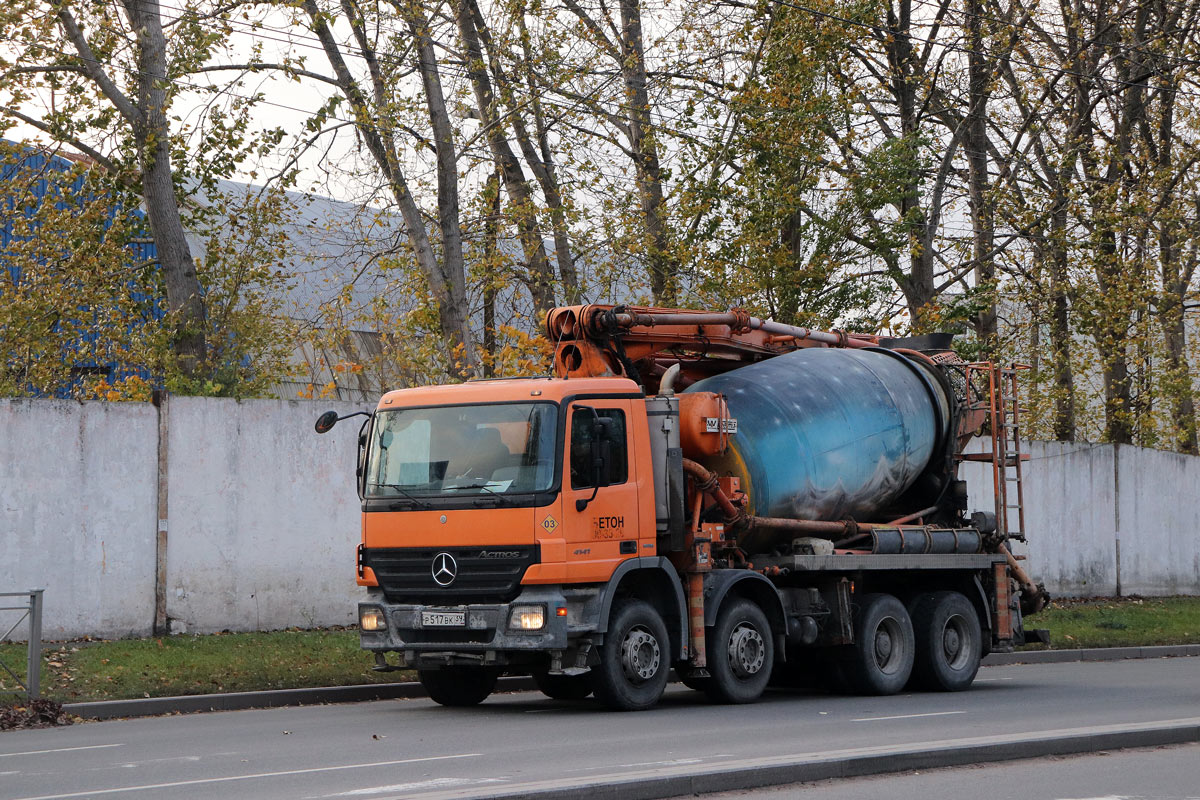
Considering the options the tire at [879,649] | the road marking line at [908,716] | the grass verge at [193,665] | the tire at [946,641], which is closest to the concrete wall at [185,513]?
the grass verge at [193,665]

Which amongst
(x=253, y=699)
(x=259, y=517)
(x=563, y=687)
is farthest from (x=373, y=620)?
(x=259, y=517)

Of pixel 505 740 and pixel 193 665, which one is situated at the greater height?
pixel 193 665

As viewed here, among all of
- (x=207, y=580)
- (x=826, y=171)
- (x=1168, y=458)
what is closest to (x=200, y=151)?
(x=207, y=580)

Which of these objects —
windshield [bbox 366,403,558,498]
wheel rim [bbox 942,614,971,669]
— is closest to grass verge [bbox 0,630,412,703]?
windshield [bbox 366,403,558,498]

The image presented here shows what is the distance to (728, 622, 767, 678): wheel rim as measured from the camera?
13.4 meters

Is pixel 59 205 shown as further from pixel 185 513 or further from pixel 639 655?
pixel 639 655

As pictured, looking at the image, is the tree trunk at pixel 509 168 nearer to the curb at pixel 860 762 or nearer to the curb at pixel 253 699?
the curb at pixel 253 699

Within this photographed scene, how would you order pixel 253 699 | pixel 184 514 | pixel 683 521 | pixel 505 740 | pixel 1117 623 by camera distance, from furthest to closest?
pixel 1117 623, pixel 184 514, pixel 253 699, pixel 683 521, pixel 505 740

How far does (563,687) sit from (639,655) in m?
1.67

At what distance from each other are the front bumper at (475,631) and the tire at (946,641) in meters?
4.97

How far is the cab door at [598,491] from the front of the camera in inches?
479

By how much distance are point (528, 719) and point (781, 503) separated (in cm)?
327

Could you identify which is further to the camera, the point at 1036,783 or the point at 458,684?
the point at 458,684

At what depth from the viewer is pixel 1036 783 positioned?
28.7ft
